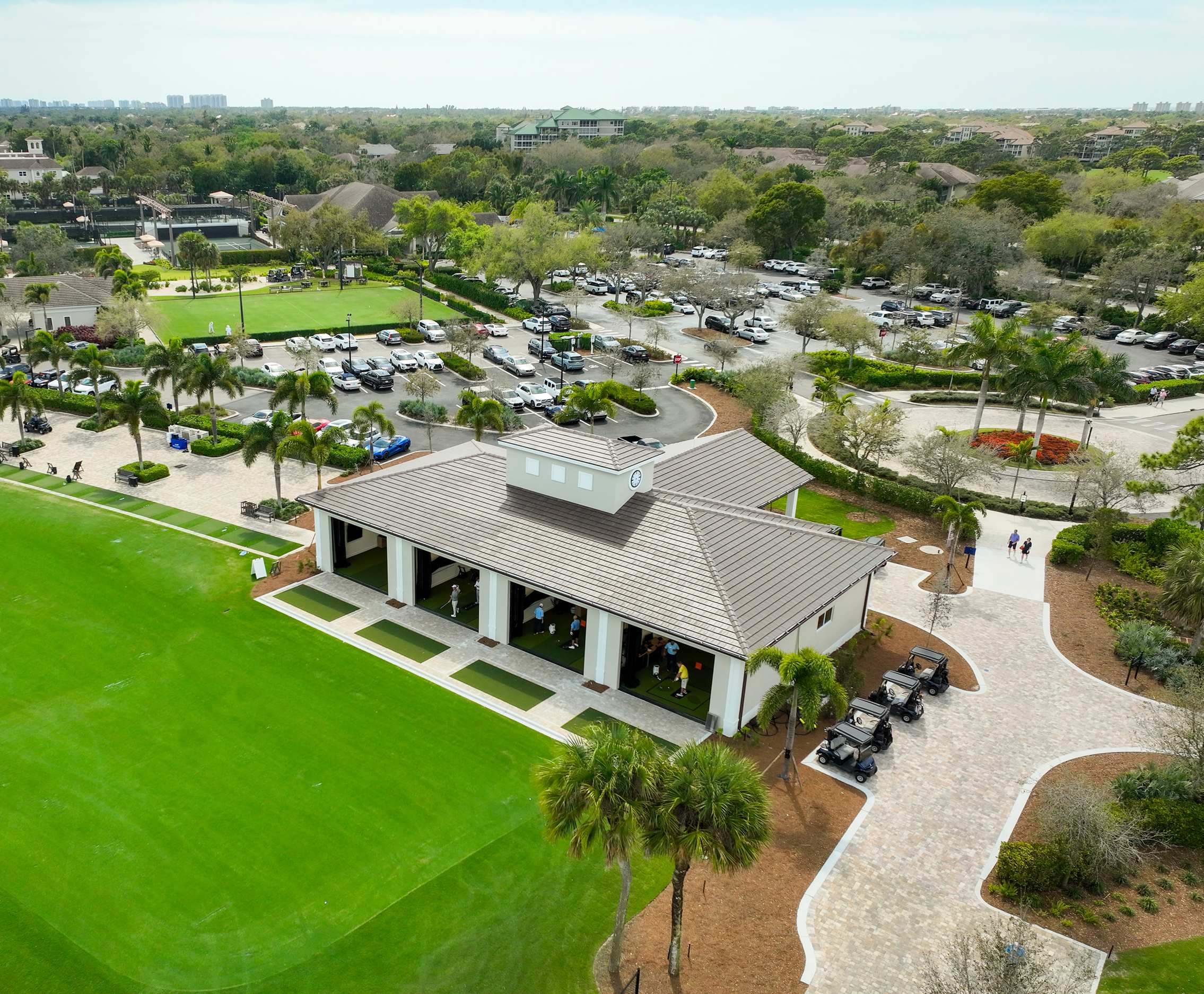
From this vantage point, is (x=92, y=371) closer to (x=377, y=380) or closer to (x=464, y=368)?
(x=377, y=380)

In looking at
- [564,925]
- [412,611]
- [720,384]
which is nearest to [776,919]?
[564,925]

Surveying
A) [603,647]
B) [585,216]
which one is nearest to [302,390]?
[603,647]

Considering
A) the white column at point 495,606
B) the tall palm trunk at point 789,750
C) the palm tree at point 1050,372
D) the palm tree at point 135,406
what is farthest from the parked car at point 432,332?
the tall palm trunk at point 789,750

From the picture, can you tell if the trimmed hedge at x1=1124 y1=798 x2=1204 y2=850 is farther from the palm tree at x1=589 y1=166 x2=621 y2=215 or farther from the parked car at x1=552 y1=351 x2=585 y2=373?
the palm tree at x1=589 y1=166 x2=621 y2=215

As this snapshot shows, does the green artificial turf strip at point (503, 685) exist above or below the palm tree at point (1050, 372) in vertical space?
below

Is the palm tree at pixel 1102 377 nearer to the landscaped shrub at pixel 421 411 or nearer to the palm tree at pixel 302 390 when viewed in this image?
the landscaped shrub at pixel 421 411

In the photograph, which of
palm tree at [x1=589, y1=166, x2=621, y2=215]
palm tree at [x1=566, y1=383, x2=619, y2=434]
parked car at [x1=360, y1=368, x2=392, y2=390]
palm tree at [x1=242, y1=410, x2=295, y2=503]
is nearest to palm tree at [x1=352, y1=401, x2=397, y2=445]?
palm tree at [x1=242, y1=410, x2=295, y2=503]
